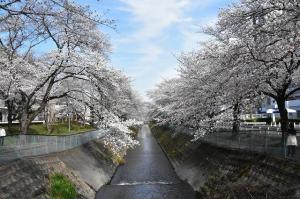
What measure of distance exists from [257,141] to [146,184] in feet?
36.3

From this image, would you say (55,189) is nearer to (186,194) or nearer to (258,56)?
(186,194)

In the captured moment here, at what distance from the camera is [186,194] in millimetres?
28141

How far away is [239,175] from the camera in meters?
23.0

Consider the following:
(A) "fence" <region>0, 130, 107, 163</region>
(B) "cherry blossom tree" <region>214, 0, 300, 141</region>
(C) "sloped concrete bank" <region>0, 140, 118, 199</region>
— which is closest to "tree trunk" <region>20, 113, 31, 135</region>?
(A) "fence" <region>0, 130, 107, 163</region>

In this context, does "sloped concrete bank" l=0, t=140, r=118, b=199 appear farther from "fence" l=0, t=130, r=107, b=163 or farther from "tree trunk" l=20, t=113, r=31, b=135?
"tree trunk" l=20, t=113, r=31, b=135

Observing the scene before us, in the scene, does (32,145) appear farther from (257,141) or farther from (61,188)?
(257,141)

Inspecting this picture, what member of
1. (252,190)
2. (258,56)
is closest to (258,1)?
(258,56)

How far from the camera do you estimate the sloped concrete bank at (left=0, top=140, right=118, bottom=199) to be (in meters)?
18.5

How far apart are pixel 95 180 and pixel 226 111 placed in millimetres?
10596

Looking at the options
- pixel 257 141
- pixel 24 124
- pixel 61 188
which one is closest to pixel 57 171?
pixel 61 188

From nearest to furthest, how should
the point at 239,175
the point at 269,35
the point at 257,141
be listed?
1. the point at 269,35
2. the point at 239,175
3. the point at 257,141

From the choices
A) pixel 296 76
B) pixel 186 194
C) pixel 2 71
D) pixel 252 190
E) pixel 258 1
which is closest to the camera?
pixel 258 1

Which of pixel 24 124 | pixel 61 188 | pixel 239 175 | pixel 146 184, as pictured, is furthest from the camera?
pixel 146 184

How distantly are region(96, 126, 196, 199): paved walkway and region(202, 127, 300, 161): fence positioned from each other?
4.40 meters
